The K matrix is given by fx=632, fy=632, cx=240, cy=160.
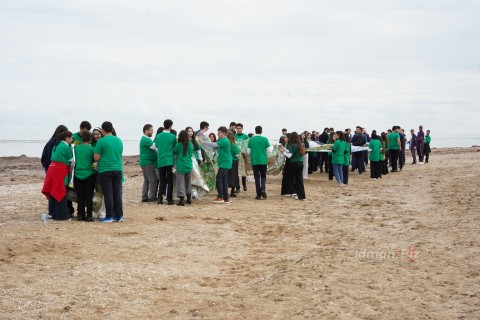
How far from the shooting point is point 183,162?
14148 millimetres

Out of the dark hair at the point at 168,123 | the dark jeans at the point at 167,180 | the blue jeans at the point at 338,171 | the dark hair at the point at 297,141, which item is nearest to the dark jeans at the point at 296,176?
the dark hair at the point at 297,141

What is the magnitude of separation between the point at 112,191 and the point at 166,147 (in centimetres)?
256

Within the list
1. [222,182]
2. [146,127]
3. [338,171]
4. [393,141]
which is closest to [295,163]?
[222,182]

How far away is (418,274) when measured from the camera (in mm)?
7781

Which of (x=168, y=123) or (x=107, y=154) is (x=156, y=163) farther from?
(x=107, y=154)

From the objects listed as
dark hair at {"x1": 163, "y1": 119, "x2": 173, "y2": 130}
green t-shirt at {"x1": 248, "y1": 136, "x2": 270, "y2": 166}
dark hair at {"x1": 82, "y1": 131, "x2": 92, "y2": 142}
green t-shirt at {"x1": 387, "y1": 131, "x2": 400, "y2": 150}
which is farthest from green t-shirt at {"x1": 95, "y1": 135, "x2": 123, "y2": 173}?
green t-shirt at {"x1": 387, "y1": 131, "x2": 400, "y2": 150}

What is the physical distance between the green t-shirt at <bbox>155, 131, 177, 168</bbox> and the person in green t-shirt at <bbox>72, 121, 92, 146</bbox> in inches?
85.5

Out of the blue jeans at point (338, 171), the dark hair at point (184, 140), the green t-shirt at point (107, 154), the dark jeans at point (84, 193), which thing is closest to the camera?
the green t-shirt at point (107, 154)

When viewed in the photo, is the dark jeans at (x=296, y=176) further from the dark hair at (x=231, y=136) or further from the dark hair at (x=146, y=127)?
the dark hair at (x=146, y=127)

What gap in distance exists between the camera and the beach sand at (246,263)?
6.60m

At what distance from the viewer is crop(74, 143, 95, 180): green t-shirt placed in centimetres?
1162

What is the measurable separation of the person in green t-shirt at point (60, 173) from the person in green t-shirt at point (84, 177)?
0.53 ft

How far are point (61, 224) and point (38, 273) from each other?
3350 mm

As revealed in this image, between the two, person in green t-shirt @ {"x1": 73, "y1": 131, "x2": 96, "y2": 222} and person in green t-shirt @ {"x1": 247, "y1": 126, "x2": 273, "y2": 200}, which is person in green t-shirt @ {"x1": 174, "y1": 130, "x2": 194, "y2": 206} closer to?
person in green t-shirt @ {"x1": 247, "y1": 126, "x2": 273, "y2": 200}
